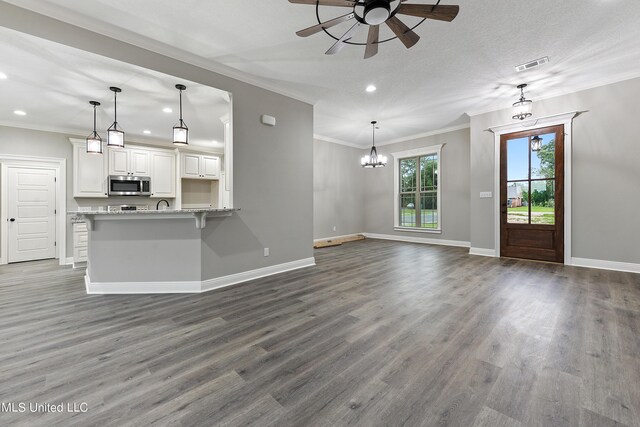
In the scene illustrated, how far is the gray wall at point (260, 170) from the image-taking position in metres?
3.35

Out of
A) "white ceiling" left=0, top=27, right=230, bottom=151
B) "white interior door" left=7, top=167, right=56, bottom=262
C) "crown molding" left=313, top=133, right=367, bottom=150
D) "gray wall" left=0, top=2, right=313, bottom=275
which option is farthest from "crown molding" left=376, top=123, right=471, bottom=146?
"white interior door" left=7, top=167, right=56, bottom=262

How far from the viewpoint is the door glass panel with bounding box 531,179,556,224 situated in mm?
4855

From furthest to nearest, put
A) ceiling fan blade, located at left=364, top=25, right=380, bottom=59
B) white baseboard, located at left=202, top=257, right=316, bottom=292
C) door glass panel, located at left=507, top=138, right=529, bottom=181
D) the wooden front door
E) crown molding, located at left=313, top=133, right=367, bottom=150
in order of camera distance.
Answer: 1. crown molding, located at left=313, top=133, right=367, bottom=150
2. door glass panel, located at left=507, top=138, right=529, bottom=181
3. the wooden front door
4. white baseboard, located at left=202, top=257, right=316, bottom=292
5. ceiling fan blade, located at left=364, top=25, right=380, bottom=59

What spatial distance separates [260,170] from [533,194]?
5158 mm

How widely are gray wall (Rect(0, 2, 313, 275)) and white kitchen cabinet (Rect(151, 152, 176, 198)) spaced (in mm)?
3921

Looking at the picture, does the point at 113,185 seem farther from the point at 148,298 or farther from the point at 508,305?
the point at 508,305

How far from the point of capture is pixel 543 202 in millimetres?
4934

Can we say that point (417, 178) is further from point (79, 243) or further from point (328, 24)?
point (79, 243)

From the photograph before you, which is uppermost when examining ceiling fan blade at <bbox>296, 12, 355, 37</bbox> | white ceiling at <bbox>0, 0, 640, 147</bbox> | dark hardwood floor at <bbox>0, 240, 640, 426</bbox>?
white ceiling at <bbox>0, 0, 640, 147</bbox>

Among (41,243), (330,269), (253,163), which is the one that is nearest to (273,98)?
(253,163)

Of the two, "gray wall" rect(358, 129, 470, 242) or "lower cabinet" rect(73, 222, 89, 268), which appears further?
"gray wall" rect(358, 129, 470, 242)

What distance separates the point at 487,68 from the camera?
3.87 meters

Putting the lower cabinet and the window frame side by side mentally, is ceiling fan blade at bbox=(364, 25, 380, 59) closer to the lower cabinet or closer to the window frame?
the window frame

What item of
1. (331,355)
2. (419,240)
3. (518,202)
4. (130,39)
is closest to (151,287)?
(331,355)
